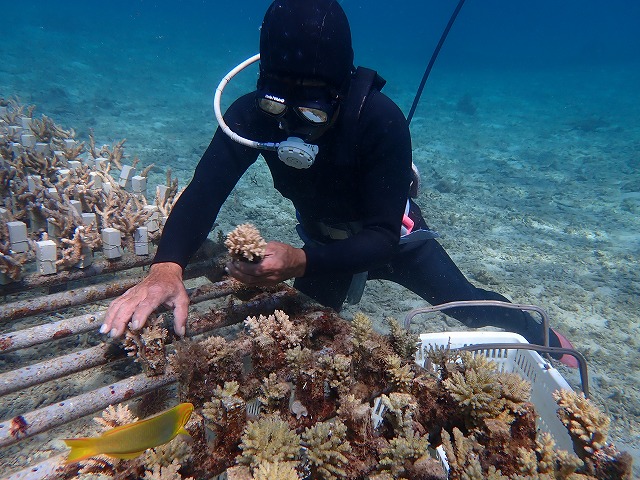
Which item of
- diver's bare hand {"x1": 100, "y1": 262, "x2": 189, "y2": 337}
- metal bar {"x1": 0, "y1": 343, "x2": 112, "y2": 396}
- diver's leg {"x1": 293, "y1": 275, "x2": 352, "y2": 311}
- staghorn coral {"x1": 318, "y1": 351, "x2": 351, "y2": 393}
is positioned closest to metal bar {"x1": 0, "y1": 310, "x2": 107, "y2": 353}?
metal bar {"x1": 0, "y1": 343, "x2": 112, "y2": 396}

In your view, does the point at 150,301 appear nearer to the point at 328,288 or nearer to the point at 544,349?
the point at 328,288

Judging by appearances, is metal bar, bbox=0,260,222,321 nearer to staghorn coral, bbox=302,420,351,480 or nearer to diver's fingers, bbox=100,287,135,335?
diver's fingers, bbox=100,287,135,335

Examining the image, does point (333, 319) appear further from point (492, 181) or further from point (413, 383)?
point (492, 181)

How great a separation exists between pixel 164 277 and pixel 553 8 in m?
155

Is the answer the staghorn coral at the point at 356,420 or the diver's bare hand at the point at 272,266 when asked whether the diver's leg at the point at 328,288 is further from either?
the staghorn coral at the point at 356,420

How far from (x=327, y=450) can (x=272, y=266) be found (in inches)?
43.6

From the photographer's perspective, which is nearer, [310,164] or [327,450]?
[327,450]

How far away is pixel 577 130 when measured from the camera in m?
20.0

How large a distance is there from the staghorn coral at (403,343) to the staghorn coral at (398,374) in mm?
149

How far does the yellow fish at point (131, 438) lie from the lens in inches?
54.8

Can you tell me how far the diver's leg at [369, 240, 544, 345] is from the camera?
395 cm

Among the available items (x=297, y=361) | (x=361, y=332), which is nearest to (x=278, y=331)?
(x=297, y=361)

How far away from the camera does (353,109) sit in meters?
2.82

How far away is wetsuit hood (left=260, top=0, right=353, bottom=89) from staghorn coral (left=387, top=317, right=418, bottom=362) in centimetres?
170
